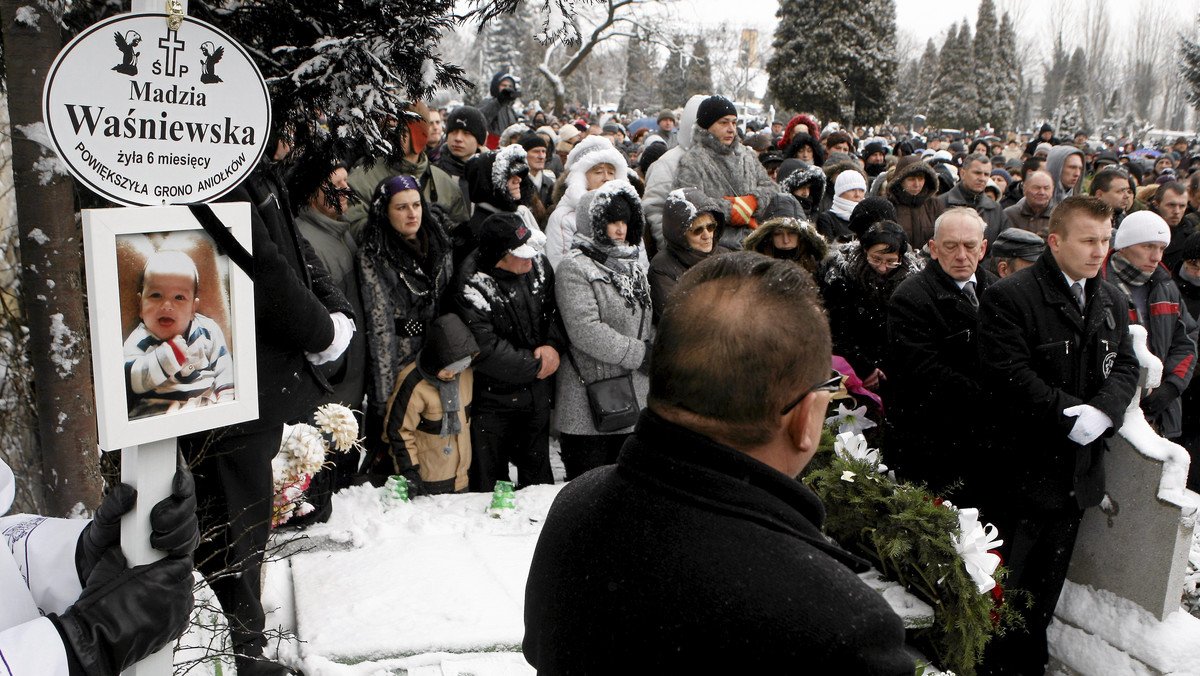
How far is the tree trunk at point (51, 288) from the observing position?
252cm

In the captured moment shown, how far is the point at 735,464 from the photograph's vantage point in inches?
56.2

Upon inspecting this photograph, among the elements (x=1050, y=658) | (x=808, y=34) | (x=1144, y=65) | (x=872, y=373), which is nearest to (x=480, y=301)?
(x=872, y=373)

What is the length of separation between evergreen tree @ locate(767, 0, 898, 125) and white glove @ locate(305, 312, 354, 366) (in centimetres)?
3050

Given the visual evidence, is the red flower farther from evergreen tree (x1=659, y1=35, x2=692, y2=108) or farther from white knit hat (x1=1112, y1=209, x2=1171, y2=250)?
evergreen tree (x1=659, y1=35, x2=692, y2=108)

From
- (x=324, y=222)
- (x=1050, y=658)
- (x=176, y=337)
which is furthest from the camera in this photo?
(x=324, y=222)

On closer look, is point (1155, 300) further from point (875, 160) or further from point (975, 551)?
point (875, 160)

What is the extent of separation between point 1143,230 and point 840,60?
27925mm

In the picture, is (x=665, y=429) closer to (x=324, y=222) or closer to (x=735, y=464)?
(x=735, y=464)

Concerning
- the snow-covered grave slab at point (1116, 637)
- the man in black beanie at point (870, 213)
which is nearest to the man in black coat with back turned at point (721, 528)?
the snow-covered grave slab at point (1116, 637)

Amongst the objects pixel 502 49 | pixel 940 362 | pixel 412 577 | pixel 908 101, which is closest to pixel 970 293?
pixel 940 362

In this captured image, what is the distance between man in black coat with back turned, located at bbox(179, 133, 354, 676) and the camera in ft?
8.81

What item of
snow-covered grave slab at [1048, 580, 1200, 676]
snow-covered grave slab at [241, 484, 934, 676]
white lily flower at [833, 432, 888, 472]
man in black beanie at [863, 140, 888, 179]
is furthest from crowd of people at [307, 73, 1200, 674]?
man in black beanie at [863, 140, 888, 179]

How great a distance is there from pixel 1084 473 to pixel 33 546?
389 cm

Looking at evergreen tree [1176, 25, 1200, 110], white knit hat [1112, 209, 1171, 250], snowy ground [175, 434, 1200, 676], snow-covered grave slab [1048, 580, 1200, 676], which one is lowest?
snow-covered grave slab [1048, 580, 1200, 676]
